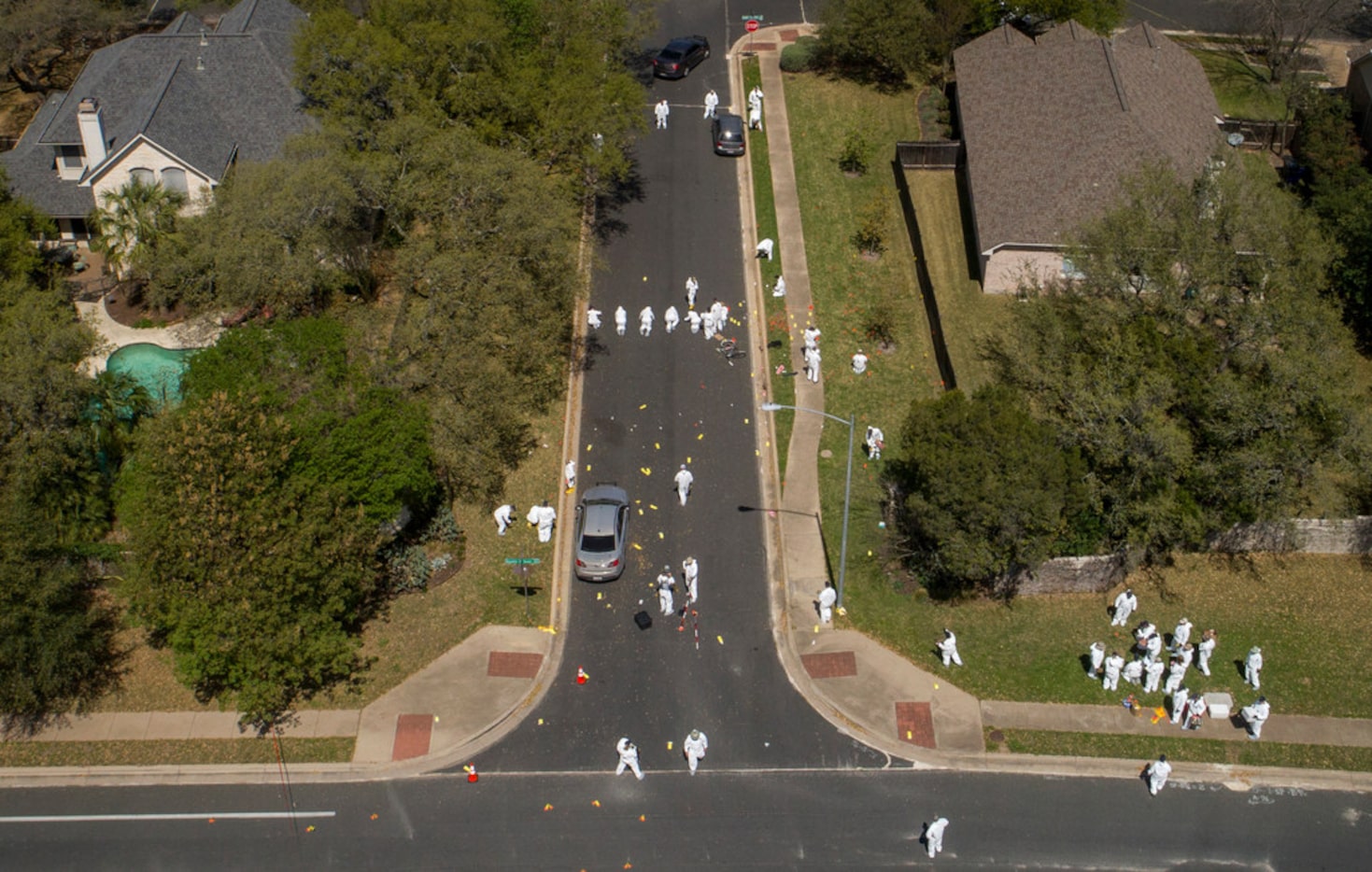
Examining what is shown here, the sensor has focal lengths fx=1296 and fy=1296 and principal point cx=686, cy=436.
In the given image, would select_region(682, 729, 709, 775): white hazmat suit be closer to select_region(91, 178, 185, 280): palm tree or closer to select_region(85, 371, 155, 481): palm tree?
select_region(85, 371, 155, 481): palm tree

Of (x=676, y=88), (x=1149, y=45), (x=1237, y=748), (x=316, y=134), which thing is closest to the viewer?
(x=1237, y=748)

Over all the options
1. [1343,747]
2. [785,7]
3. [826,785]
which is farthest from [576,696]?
[785,7]

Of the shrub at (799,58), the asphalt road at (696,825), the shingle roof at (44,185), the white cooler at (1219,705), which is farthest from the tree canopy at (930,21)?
the asphalt road at (696,825)

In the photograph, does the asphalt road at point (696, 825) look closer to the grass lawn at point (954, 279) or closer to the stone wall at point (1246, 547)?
→ the stone wall at point (1246, 547)

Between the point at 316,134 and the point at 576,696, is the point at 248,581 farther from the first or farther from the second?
the point at 316,134

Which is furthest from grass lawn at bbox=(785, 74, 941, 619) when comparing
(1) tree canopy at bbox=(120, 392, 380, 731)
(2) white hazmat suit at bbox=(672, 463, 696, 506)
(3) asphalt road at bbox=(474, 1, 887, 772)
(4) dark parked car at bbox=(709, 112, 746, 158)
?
(1) tree canopy at bbox=(120, 392, 380, 731)

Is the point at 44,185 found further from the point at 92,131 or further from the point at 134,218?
the point at 134,218

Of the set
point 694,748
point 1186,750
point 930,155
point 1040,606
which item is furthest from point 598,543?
point 930,155

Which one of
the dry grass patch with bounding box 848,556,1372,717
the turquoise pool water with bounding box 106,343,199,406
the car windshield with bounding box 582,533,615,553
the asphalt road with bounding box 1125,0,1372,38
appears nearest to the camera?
the dry grass patch with bounding box 848,556,1372,717
